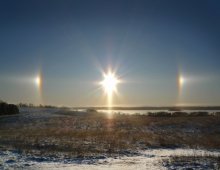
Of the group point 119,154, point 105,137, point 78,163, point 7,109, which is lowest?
point 78,163

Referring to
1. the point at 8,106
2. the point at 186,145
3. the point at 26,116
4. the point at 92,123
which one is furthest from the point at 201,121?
the point at 8,106

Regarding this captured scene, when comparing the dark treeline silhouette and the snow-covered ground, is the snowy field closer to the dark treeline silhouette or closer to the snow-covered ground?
the snow-covered ground

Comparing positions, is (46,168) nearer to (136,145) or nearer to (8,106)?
(136,145)

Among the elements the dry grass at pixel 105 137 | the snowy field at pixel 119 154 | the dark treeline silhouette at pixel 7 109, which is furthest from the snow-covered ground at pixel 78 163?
the dark treeline silhouette at pixel 7 109

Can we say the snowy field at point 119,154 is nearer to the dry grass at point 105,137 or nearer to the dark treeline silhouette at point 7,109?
the dry grass at point 105,137

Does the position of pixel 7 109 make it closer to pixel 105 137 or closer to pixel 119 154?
pixel 105 137

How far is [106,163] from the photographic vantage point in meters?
17.7

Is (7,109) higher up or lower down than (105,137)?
higher up

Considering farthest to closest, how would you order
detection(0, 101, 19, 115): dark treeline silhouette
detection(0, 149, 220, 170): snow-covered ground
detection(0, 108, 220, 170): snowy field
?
detection(0, 101, 19, 115): dark treeline silhouette → detection(0, 108, 220, 170): snowy field → detection(0, 149, 220, 170): snow-covered ground

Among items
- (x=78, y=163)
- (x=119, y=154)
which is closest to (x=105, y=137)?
(x=119, y=154)

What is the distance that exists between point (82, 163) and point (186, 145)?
1176cm

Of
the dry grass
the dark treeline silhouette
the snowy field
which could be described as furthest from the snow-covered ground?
the dark treeline silhouette

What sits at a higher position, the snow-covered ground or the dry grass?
the dry grass

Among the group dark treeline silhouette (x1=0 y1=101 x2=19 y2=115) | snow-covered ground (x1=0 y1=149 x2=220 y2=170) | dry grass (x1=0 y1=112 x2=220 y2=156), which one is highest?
dark treeline silhouette (x1=0 y1=101 x2=19 y2=115)
